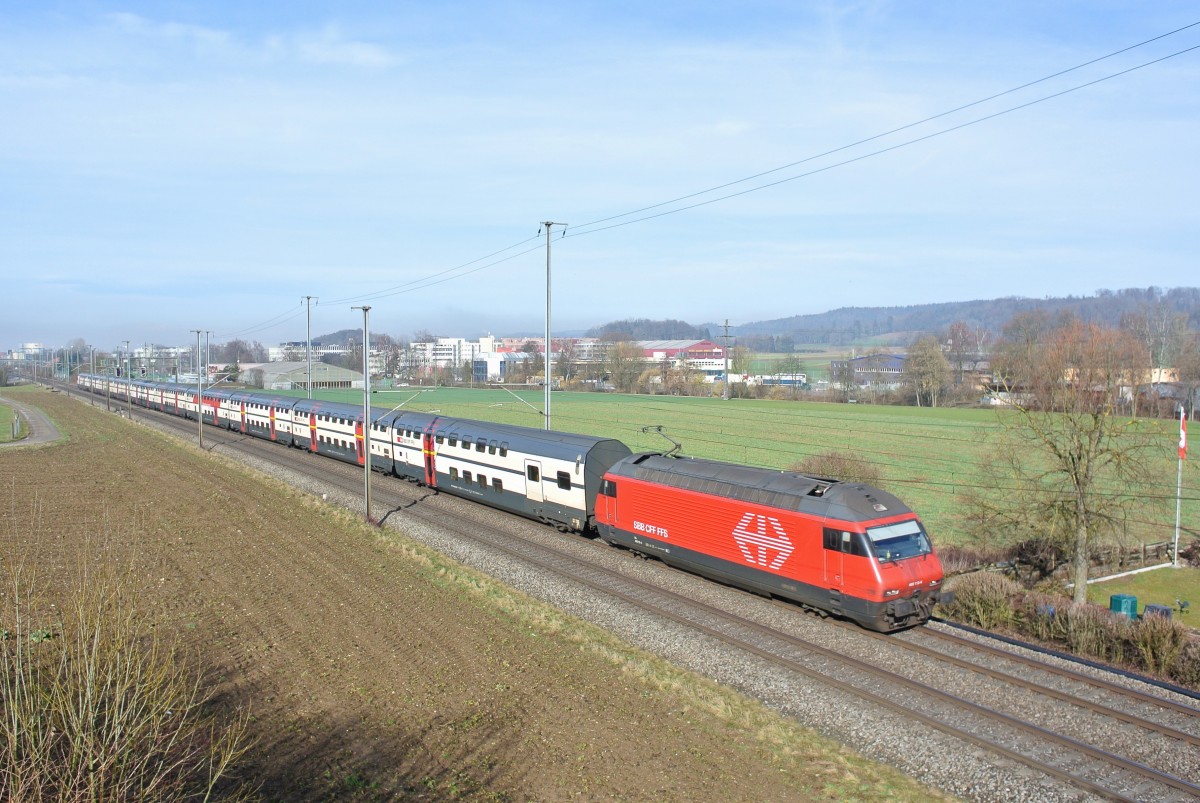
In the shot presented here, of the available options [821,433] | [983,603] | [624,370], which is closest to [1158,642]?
[983,603]

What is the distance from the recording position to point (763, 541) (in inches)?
792

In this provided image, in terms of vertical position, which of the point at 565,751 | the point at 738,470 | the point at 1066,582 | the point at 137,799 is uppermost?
the point at 738,470

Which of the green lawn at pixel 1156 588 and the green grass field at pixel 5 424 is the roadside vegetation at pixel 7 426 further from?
the green lawn at pixel 1156 588


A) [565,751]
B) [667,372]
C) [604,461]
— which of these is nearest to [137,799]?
[565,751]

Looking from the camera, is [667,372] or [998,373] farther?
[667,372]

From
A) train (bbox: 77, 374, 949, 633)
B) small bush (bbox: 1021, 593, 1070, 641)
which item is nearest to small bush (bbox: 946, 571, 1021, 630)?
small bush (bbox: 1021, 593, 1070, 641)

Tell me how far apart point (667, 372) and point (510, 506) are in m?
87.3

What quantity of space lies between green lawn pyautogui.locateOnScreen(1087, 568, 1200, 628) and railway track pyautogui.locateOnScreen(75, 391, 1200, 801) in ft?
46.9

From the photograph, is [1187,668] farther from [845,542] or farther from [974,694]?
[845,542]

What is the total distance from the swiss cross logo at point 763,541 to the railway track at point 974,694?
138cm

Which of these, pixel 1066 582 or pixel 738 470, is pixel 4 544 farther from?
pixel 1066 582

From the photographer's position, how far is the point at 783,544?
19.6 meters

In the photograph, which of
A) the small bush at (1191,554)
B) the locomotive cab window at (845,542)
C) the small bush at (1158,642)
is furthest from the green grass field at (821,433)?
the locomotive cab window at (845,542)

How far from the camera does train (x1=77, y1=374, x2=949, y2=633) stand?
18.1 m
